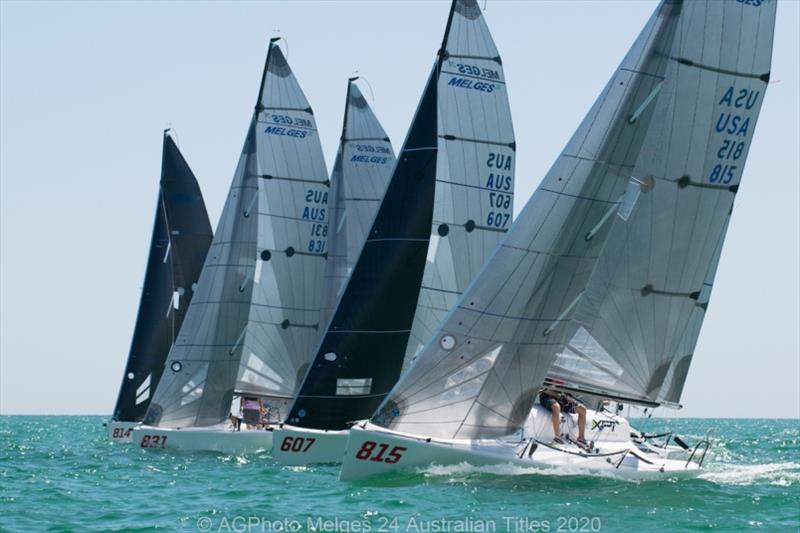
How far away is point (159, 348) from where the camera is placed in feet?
128

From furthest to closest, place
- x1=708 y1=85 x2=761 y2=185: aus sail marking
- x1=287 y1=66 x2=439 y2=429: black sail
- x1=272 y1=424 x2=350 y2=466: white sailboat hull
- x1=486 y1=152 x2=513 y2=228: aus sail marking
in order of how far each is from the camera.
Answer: x1=486 y1=152 x2=513 y2=228: aus sail marking < x1=272 y1=424 x2=350 y2=466: white sailboat hull < x1=287 y1=66 x2=439 y2=429: black sail < x1=708 y1=85 x2=761 y2=185: aus sail marking

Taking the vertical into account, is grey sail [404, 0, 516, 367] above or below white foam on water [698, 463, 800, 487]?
above

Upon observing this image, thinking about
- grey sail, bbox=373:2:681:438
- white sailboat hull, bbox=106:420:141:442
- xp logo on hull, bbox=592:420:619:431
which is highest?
grey sail, bbox=373:2:681:438

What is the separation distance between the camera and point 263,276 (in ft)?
110

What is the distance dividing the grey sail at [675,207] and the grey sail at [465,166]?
4.20 metres

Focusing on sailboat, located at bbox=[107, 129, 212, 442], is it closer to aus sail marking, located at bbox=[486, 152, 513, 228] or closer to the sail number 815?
aus sail marking, located at bbox=[486, 152, 513, 228]

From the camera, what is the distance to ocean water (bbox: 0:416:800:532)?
57.6 ft

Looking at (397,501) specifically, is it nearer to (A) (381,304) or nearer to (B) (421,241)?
(A) (381,304)

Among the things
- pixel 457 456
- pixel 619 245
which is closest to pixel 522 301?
pixel 619 245

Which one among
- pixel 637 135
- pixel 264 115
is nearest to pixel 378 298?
pixel 637 135

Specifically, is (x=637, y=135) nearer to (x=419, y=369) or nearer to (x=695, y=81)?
(x=695, y=81)
